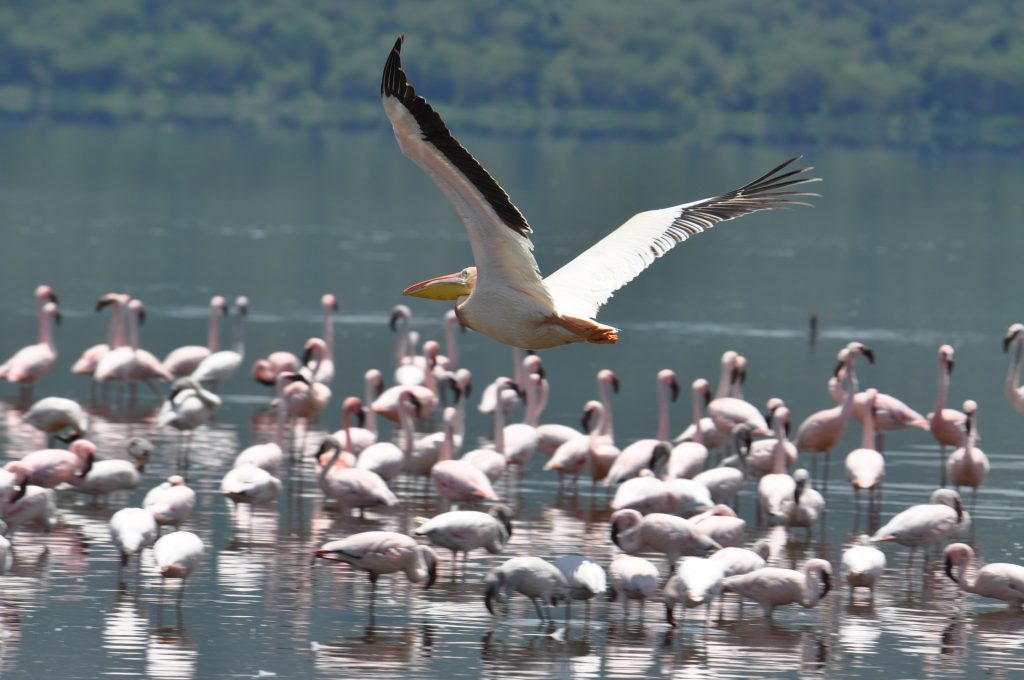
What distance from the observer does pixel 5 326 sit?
1118 inches

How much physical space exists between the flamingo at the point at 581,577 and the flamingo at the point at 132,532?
2.89 meters

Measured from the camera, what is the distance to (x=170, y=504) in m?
14.7

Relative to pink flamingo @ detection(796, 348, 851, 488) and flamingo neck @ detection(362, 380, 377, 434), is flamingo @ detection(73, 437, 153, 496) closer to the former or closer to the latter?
flamingo neck @ detection(362, 380, 377, 434)

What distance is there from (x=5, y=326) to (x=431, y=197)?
40.7 meters

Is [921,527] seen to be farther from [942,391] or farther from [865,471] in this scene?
[942,391]

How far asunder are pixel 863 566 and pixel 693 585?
66.2 inches

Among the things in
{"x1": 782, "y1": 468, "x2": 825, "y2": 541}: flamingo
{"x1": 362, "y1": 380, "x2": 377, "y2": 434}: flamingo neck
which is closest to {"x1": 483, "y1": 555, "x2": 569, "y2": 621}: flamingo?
{"x1": 782, "y1": 468, "x2": 825, "y2": 541}: flamingo

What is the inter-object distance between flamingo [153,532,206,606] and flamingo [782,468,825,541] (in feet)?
16.6

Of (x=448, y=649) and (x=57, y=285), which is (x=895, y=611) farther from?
(x=57, y=285)

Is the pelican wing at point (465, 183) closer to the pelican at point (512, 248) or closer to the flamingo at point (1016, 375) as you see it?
the pelican at point (512, 248)

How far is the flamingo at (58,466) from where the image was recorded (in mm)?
15797

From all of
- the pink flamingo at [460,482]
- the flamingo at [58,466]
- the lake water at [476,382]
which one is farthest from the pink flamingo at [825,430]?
the flamingo at [58,466]

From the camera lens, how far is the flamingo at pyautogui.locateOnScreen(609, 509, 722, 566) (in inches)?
560

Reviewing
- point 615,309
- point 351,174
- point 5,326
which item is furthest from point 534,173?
point 5,326
